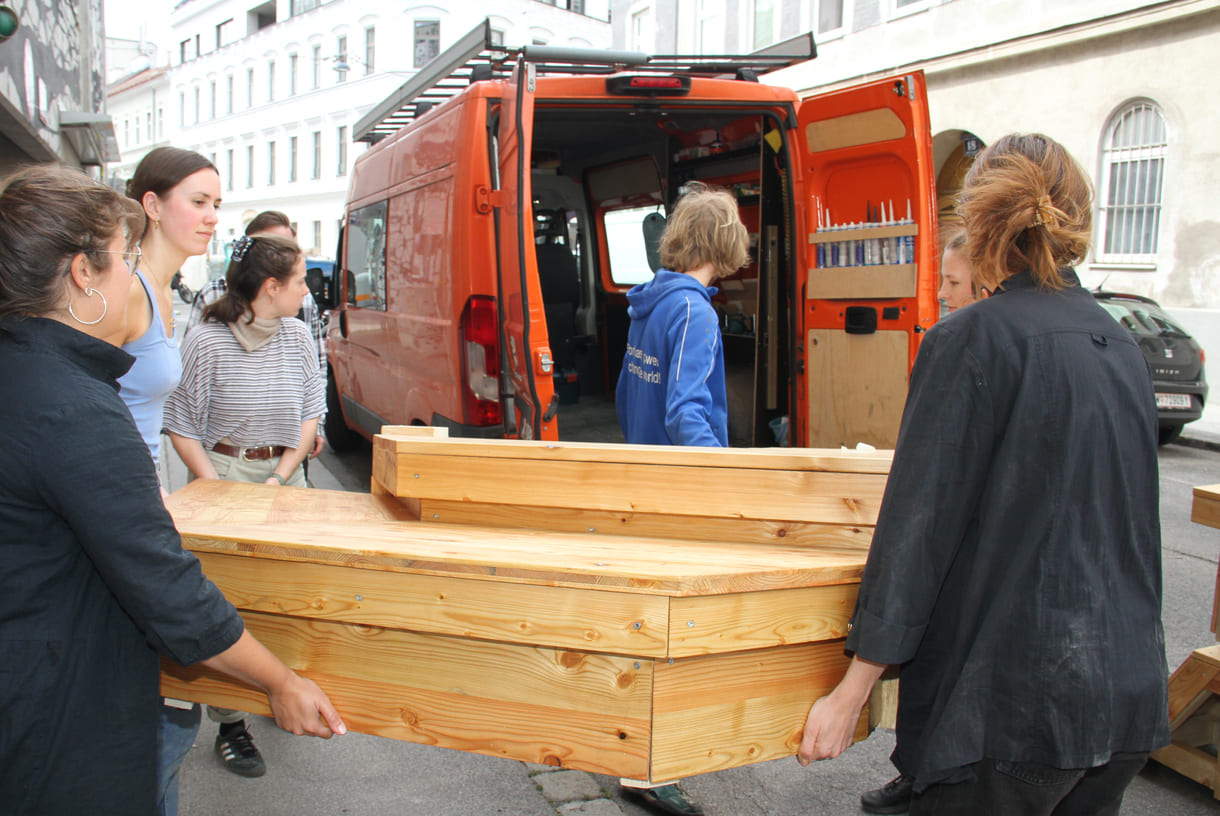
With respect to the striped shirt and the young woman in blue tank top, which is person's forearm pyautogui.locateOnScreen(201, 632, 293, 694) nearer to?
the young woman in blue tank top

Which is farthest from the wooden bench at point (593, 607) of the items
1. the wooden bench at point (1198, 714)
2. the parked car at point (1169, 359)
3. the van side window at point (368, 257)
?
the parked car at point (1169, 359)

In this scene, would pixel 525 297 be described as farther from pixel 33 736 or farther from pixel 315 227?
pixel 315 227

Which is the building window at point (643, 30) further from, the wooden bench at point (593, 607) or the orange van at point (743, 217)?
the wooden bench at point (593, 607)

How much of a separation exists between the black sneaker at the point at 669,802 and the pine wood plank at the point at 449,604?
1461 millimetres

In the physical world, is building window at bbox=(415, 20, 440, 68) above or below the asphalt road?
above

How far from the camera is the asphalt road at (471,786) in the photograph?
2898 mm

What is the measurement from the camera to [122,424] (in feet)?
4.64

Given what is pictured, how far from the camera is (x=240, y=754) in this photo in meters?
3.13

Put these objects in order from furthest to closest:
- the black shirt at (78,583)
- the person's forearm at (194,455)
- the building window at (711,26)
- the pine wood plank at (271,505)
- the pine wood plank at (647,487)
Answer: the building window at (711,26), the person's forearm at (194,455), the pine wood plank at (271,505), the pine wood plank at (647,487), the black shirt at (78,583)

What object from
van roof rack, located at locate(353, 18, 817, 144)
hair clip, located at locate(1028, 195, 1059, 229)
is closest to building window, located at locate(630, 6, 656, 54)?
van roof rack, located at locate(353, 18, 817, 144)

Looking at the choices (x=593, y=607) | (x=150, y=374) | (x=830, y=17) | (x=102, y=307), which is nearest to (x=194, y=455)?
(x=150, y=374)

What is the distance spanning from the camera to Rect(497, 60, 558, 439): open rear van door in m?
3.93

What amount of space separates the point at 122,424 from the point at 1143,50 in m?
14.4

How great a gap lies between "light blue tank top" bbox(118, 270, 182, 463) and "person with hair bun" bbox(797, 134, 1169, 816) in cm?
182
